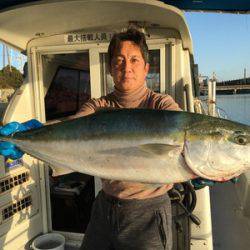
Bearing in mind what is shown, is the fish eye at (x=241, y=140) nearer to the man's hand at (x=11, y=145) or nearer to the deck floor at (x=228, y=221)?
the man's hand at (x=11, y=145)

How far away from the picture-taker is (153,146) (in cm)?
213

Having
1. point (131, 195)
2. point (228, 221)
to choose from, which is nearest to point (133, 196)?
point (131, 195)

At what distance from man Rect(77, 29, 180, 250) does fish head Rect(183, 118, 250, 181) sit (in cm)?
41

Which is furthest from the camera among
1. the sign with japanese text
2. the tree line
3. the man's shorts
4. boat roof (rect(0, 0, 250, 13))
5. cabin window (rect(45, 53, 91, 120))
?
the tree line

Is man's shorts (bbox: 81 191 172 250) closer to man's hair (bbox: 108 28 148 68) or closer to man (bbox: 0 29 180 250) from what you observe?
man (bbox: 0 29 180 250)

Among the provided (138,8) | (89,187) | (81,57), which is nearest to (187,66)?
(138,8)

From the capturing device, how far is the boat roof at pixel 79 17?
3.68 meters

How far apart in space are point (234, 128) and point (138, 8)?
203cm

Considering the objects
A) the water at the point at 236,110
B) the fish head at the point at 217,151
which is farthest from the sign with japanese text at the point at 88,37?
the water at the point at 236,110

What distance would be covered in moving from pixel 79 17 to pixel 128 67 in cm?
184

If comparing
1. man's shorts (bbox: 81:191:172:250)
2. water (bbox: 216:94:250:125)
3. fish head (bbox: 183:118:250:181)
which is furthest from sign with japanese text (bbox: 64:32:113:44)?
water (bbox: 216:94:250:125)

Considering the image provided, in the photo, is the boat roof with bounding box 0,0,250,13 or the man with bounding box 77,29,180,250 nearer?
the man with bounding box 77,29,180,250

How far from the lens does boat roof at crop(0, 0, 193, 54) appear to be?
12.1 feet

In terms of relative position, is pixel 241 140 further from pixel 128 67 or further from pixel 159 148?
pixel 128 67
